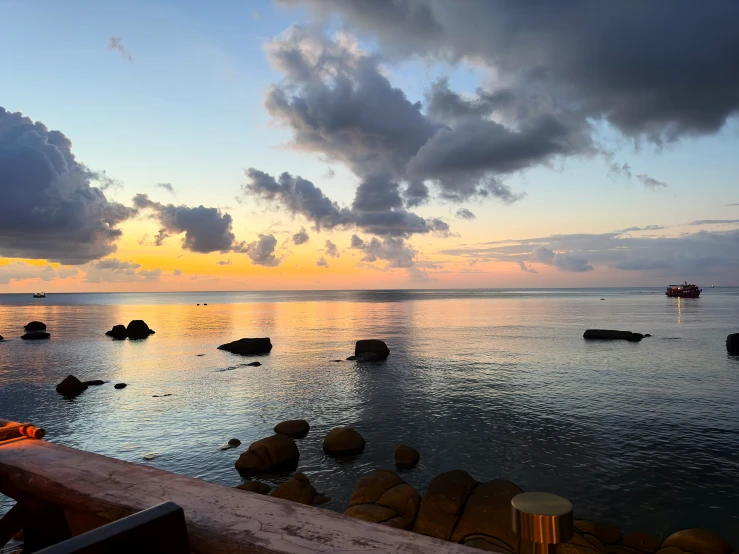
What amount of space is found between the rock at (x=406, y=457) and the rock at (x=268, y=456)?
4.16m

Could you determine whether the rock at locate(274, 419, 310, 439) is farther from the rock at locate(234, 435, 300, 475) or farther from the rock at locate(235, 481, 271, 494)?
the rock at locate(235, 481, 271, 494)

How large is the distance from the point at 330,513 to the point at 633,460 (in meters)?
19.1

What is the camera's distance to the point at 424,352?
50.8m

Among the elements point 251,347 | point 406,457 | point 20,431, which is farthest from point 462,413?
point 251,347

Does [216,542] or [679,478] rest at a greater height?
[216,542]

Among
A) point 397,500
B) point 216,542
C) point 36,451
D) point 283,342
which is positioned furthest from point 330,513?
point 283,342

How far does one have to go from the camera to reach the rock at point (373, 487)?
1304cm

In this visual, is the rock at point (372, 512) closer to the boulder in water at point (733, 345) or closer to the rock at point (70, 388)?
the rock at point (70, 388)

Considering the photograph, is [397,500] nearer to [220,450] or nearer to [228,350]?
[220,450]

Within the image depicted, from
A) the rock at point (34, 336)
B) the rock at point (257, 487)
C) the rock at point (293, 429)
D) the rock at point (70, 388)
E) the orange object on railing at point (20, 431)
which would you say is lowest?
the rock at point (34, 336)

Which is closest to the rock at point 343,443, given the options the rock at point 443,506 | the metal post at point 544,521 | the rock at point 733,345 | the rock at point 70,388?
the rock at point 443,506

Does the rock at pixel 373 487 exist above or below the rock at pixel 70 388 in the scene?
above

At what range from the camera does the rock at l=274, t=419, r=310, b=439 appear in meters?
21.4

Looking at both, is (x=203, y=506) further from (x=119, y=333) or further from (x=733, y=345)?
(x=119, y=333)
